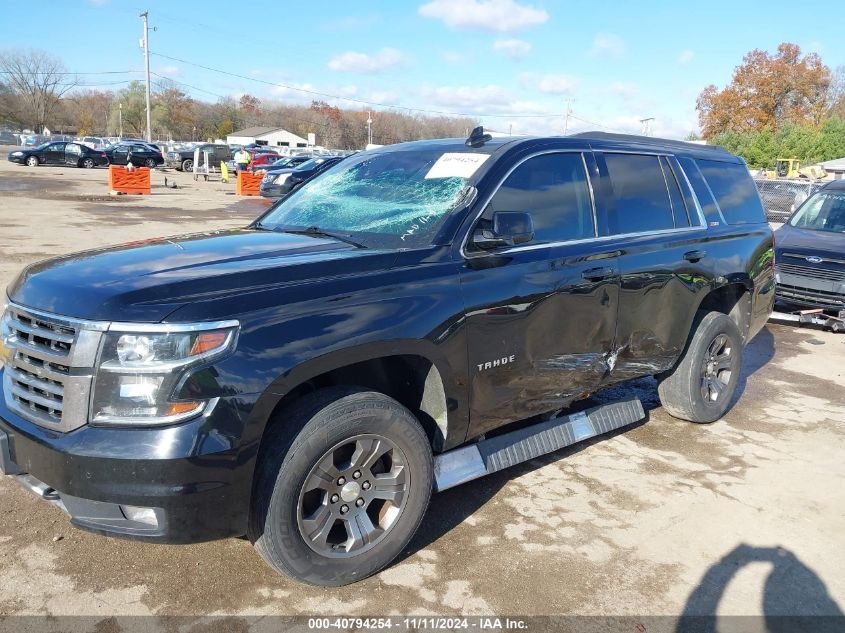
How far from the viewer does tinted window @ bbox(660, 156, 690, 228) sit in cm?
494

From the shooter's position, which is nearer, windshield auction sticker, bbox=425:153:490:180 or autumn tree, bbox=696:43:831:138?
windshield auction sticker, bbox=425:153:490:180

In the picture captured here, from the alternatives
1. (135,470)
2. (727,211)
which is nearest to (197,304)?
(135,470)

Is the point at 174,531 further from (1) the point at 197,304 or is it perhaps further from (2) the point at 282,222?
(2) the point at 282,222

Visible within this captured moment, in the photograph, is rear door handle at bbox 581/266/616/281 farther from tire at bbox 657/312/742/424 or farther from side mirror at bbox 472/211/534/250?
tire at bbox 657/312/742/424

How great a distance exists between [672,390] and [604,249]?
169 cm

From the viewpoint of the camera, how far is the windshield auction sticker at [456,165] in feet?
12.6

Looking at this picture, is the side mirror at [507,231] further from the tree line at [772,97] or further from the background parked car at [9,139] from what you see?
the background parked car at [9,139]

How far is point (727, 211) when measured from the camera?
18.0 ft

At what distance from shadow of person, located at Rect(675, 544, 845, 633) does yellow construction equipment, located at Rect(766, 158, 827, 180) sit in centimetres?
3131

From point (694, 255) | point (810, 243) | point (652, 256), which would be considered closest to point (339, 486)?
point (652, 256)

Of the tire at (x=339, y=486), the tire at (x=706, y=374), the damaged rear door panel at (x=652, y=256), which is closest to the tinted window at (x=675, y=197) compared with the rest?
the damaged rear door panel at (x=652, y=256)

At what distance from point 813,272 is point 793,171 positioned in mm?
36219

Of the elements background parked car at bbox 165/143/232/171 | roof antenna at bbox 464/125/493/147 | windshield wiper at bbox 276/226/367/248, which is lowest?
windshield wiper at bbox 276/226/367/248

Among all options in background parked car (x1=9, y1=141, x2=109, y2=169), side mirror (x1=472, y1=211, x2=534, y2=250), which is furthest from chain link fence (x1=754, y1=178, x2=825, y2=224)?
background parked car (x1=9, y1=141, x2=109, y2=169)
